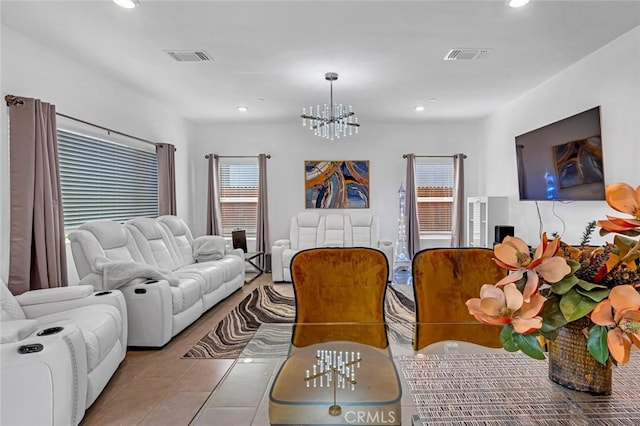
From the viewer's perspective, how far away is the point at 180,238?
4578 mm

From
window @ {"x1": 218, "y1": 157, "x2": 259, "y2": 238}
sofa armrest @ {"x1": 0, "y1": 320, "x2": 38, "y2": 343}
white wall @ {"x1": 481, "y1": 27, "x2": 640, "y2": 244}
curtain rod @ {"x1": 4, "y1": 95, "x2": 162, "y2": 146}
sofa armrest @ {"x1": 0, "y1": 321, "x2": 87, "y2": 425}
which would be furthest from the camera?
window @ {"x1": 218, "y1": 157, "x2": 259, "y2": 238}

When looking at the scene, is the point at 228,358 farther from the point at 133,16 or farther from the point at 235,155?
the point at 235,155

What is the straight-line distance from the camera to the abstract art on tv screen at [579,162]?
3.09m

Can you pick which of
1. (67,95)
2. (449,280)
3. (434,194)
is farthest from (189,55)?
(434,194)

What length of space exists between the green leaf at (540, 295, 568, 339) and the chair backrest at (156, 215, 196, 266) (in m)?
4.15

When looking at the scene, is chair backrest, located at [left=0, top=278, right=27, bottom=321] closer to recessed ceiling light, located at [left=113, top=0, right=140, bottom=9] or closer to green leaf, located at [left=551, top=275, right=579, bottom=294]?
recessed ceiling light, located at [left=113, top=0, right=140, bottom=9]

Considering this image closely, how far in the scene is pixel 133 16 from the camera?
2564 millimetres

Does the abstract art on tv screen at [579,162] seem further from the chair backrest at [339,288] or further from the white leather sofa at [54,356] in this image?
the white leather sofa at [54,356]

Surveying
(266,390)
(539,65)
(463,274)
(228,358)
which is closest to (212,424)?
(266,390)

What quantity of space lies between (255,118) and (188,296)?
3.44 metres

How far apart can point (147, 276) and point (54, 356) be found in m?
1.37

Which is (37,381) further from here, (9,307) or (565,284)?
(565,284)

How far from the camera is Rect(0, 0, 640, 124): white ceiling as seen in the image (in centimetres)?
248

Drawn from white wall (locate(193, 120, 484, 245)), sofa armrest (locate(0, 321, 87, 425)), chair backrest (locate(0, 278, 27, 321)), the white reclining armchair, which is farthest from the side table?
sofa armrest (locate(0, 321, 87, 425))
